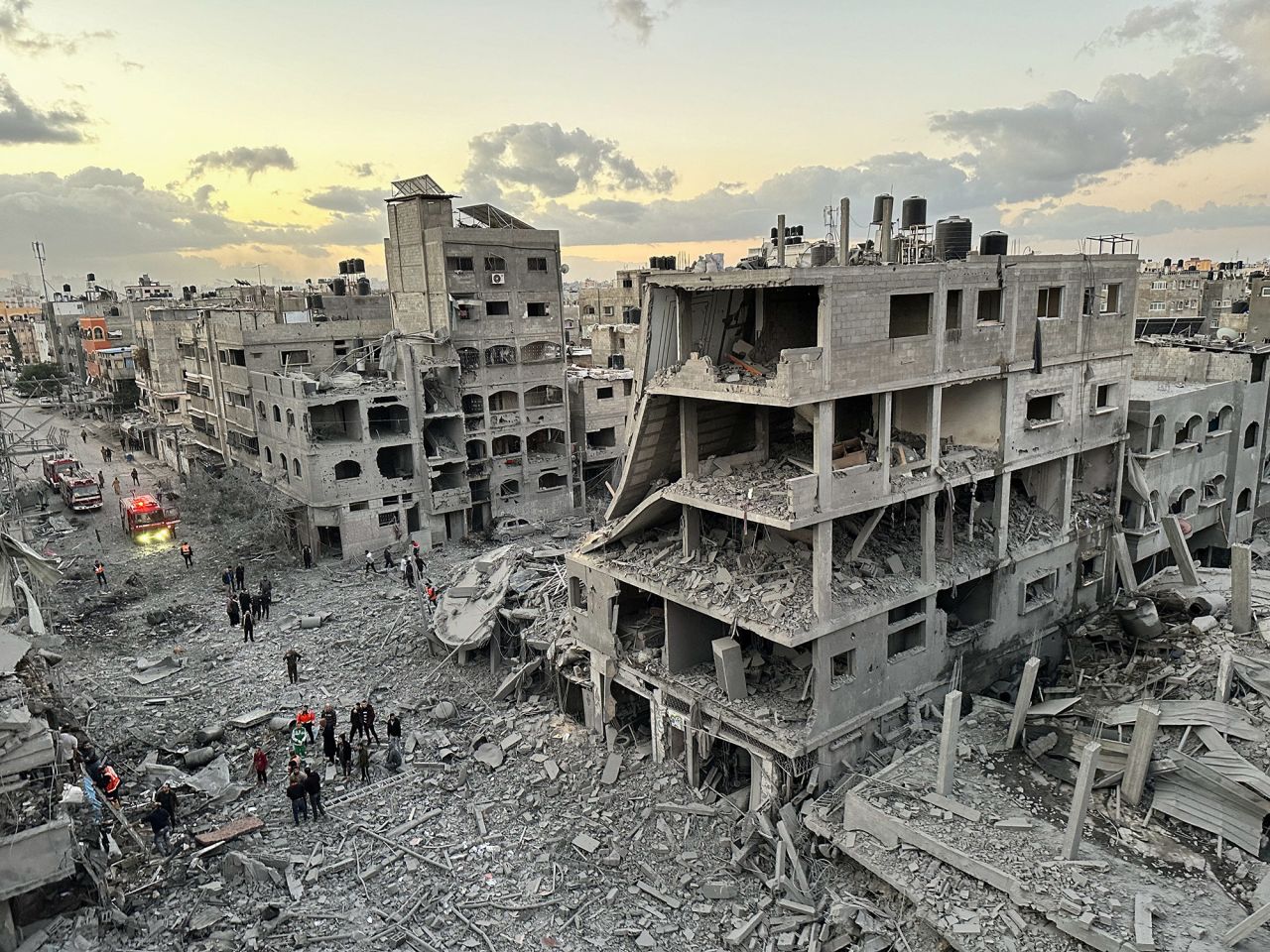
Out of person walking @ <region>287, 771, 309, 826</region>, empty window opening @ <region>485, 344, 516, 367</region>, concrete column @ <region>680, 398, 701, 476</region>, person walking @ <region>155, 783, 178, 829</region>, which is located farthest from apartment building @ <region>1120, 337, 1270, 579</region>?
person walking @ <region>155, 783, 178, 829</region>

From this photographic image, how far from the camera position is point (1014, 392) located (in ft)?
73.7

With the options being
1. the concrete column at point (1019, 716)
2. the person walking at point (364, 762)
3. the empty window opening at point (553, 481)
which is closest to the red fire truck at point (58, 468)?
the empty window opening at point (553, 481)

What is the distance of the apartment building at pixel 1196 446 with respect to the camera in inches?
1126

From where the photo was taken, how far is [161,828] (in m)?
18.3

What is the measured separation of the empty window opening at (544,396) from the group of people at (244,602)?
54.0 ft

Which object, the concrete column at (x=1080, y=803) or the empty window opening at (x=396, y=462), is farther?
the empty window opening at (x=396, y=462)

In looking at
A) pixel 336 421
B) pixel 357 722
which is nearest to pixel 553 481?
pixel 336 421

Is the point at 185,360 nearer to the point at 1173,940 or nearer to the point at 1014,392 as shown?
the point at 1014,392

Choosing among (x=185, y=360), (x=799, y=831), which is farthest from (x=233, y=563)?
(x=799, y=831)

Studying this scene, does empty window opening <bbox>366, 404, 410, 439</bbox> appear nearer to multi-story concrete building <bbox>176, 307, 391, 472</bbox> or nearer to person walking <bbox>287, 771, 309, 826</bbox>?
multi-story concrete building <bbox>176, 307, 391, 472</bbox>

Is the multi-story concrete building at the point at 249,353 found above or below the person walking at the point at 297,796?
above

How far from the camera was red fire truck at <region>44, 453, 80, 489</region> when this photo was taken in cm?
5244

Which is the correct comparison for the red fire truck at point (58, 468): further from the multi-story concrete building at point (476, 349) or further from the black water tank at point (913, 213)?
the black water tank at point (913, 213)

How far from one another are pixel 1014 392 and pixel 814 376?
8460mm
